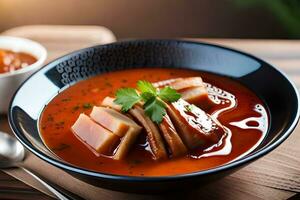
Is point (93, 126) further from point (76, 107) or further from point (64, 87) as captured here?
point (64, 87)

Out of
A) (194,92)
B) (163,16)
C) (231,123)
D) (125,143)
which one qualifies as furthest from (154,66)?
(163,16)

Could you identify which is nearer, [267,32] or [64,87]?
[64,87]

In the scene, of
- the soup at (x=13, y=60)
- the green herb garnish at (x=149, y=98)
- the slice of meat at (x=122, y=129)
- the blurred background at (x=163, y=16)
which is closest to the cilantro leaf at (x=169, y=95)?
the green herb garnish at (x=149, y=98)

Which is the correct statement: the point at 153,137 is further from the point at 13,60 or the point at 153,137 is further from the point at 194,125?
the point at 13,60

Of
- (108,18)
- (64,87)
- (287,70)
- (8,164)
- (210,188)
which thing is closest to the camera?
(210,188)

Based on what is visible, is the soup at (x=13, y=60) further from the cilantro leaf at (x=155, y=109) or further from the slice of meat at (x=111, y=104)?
the cilantro leaf at (x=155, y=109)

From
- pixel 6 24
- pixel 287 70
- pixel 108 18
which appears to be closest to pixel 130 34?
pixel 108 18

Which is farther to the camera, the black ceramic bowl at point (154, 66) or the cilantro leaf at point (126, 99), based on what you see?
the cilantro leaf at point (126, 99)
